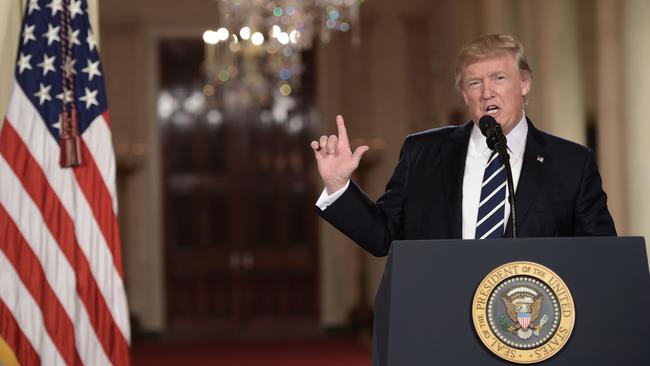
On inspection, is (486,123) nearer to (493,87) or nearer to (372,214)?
(493,87)

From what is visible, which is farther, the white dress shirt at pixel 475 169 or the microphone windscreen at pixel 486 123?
the white dress shirt at pixel 475 169

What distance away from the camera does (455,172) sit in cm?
326

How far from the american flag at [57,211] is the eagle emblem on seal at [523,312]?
2.30 meters

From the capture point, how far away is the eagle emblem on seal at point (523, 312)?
Answer: 96.4 inches

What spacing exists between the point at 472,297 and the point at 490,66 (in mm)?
992

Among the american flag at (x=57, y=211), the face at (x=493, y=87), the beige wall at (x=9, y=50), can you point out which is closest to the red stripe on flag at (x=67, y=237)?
the american flag at (x=57, y=211)

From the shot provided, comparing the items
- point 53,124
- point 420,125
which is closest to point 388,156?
point 420,125

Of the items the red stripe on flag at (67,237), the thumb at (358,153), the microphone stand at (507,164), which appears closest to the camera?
the microphone stand at (507,164)

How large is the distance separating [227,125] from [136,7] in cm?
222

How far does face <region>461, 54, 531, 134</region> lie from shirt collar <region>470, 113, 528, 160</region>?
9 cm

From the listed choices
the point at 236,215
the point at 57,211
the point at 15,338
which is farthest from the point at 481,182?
the point at 236,215

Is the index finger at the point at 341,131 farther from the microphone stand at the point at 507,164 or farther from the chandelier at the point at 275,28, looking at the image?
the chandelier at the point at 275,28

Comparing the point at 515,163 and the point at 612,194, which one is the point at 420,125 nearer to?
the point at 612,194

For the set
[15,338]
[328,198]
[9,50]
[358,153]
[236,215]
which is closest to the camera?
[358,153]
